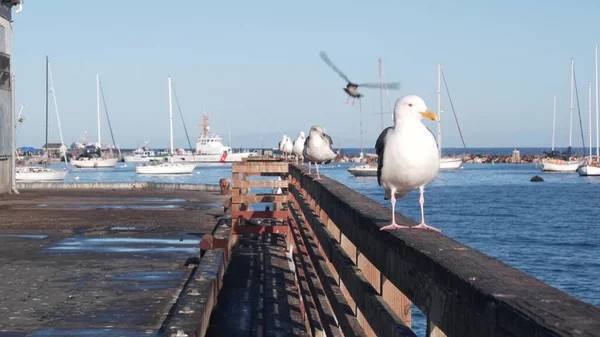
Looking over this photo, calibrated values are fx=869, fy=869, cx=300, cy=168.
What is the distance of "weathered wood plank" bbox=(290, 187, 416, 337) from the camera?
12.3ft

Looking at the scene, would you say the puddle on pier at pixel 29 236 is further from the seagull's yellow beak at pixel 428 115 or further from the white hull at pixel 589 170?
the white hull at pixel 589 170

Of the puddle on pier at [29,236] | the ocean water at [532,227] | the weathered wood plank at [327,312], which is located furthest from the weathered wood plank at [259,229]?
the weathered wood plank at [327,312]

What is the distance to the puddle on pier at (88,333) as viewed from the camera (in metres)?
6.73

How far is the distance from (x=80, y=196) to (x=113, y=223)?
9316 mm

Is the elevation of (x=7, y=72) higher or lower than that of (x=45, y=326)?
higher

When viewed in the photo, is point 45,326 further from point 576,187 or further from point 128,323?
point 576,187

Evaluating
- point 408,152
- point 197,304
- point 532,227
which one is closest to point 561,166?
point 532,227

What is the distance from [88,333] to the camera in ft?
22.3

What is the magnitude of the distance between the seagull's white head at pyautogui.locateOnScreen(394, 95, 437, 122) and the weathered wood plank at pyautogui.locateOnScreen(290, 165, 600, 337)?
2.77 ft

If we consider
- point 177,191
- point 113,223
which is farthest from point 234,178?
point 177,191

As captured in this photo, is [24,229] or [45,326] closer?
[45,326]

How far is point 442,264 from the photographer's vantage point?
10.1 ft

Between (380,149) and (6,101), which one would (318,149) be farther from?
(6,101)

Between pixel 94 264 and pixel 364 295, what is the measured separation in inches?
281
